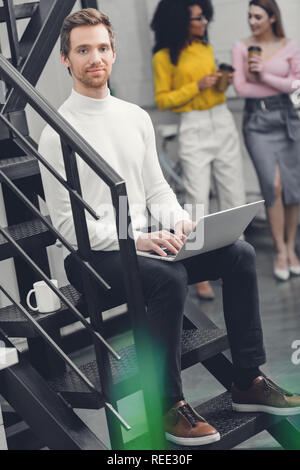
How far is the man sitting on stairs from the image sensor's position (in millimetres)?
2656

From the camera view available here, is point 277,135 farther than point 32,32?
Yes

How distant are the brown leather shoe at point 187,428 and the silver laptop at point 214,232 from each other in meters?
0.44

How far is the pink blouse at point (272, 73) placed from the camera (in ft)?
16.9

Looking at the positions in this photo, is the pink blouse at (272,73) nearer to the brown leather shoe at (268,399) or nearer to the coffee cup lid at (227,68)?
the coffee cup lid at (227,68)

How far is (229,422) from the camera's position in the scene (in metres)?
2.84

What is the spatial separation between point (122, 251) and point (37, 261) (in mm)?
684

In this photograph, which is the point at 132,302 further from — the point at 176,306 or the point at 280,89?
the point at 280,89

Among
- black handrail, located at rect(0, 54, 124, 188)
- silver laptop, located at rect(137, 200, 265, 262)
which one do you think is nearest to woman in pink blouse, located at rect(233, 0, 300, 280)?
silver laptop, located at rect(137, 200, 265, 262)

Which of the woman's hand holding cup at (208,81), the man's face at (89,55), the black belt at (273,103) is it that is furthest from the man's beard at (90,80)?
the black belt at (273,103)

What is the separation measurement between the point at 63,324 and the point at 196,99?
2710 mm

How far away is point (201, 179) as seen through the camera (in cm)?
524

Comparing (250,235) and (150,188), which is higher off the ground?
(150,188)

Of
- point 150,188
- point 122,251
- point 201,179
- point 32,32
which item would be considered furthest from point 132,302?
point 201,179

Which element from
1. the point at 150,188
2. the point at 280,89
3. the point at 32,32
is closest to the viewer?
the point at 150,188
